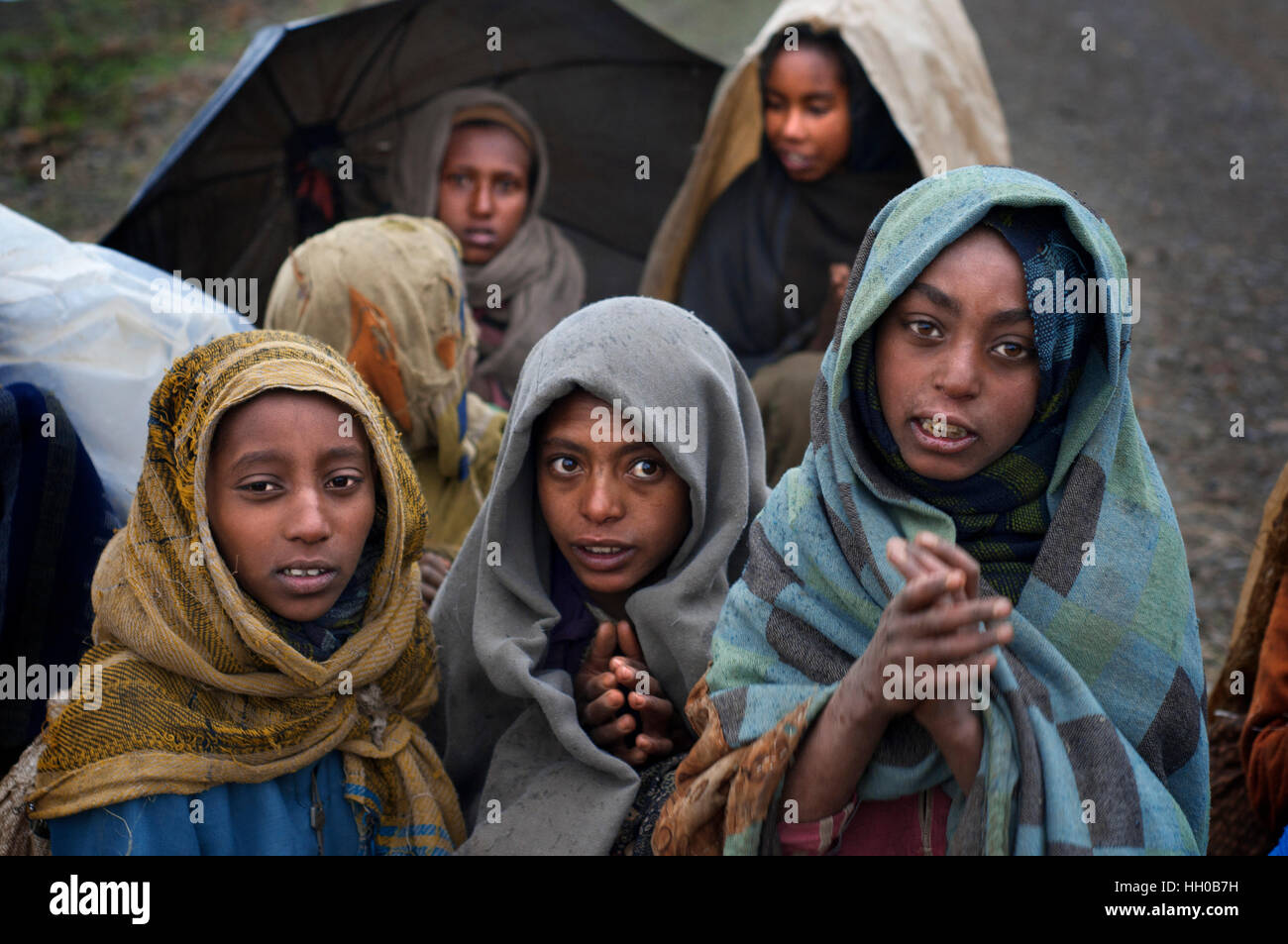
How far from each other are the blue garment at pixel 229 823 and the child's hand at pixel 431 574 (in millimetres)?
860

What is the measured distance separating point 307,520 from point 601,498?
2.00 feet

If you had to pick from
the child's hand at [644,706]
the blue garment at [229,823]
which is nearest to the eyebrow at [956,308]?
the child's hand at [644,706]

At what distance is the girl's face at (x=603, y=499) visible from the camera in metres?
2.72

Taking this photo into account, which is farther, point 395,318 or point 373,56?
point 373,56

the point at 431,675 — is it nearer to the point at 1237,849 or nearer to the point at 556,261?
the point at 1237,849

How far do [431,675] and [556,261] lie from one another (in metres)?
2.74

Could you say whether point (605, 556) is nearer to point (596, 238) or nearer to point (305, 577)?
point (305, 577)

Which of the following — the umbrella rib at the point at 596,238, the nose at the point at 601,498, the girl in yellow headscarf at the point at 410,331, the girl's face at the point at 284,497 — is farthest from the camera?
the umbrella rib at the point at 596,238

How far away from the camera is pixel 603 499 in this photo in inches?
106

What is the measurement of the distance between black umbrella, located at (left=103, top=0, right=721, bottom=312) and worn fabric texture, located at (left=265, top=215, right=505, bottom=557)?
3.22ft

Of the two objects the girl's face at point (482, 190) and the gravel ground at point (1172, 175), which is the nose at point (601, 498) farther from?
the gravel ground at point (1172, 175)

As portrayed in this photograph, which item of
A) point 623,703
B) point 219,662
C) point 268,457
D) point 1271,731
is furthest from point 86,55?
point 1271,731

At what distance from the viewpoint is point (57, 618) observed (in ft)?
10.1
